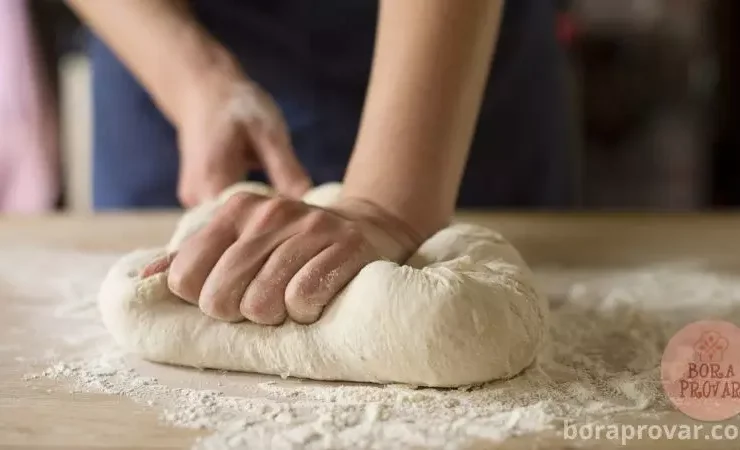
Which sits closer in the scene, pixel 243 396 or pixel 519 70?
pixel 243 396

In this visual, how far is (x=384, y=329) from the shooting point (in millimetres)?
568

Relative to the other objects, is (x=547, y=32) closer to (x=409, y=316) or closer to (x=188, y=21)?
(x=188, y=21)

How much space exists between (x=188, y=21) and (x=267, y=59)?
164 mm

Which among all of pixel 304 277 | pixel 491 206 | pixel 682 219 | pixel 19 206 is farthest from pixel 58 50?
pixel 304 277

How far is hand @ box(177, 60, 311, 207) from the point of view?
904 mm

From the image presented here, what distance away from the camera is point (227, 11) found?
3.63ft

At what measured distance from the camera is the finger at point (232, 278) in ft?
1.94

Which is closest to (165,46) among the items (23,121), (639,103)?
(23,121)

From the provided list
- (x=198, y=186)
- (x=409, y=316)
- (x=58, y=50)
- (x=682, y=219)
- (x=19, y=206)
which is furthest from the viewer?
(x=58, y=50)

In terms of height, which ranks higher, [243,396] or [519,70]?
[519,70]

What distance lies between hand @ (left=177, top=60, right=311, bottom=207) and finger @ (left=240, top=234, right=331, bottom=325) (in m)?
0.32

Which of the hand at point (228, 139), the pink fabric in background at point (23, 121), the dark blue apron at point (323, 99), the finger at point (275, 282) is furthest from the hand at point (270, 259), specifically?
the pink fabric in background at point (23, 121)

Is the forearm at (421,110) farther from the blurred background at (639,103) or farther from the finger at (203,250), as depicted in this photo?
the blurred background at (639,103)

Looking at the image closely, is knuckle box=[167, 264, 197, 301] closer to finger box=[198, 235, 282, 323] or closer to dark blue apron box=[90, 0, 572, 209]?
finger box=[198, 235, 282, 323]
